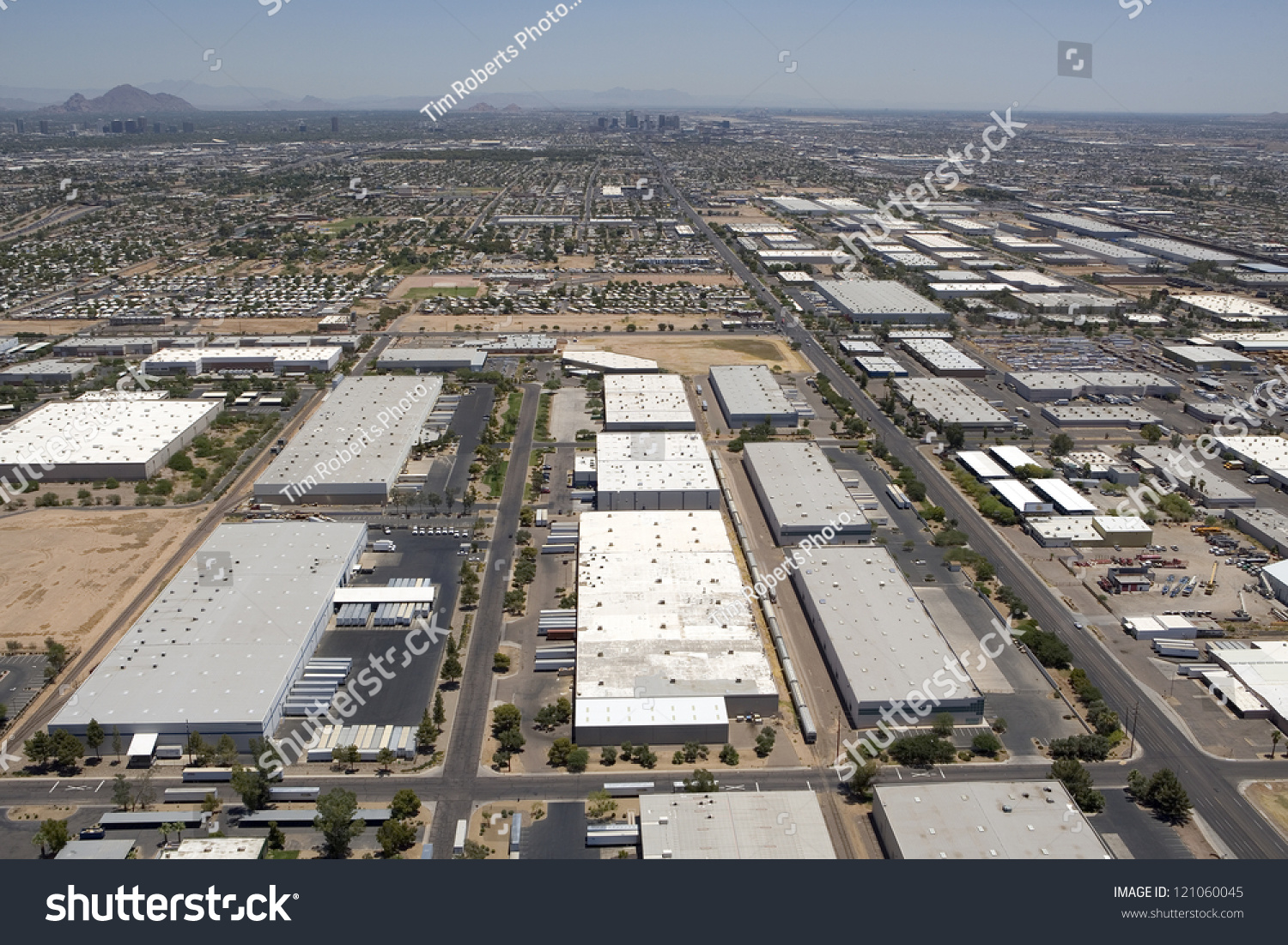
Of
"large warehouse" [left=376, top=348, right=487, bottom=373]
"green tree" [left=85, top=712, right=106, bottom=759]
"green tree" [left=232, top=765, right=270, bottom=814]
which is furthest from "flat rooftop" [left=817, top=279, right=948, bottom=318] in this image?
"green tree" [left=85, top=712, right=106, bottom=759]

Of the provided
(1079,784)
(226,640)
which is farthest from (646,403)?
(1079,784)

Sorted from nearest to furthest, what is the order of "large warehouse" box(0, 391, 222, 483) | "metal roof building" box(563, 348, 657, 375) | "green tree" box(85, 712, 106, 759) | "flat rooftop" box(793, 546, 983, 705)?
"green tree" box(85, 712, 106, 759) → "flat rooftop" box(793, 546, 983, 705) → "large warehouse" box(0, 391, 222, 483) → "metal roof building" box(563, 348, 657, 375)

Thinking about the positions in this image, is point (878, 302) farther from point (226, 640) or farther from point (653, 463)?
point (226, 640)

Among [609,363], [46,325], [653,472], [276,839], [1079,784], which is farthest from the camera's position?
[46,325]

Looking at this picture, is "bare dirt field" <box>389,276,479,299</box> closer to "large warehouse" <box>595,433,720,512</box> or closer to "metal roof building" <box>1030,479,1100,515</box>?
"large warehouse" <box>595,433,720,512</box>

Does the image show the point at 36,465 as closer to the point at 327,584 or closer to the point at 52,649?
the point at 52,649
